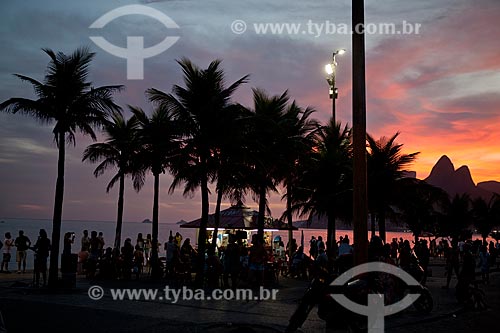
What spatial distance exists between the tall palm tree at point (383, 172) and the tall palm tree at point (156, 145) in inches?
443

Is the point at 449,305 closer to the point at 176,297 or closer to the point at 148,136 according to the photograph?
the point at 176,297

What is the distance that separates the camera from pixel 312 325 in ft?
38.7

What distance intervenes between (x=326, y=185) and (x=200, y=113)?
33.6 feet

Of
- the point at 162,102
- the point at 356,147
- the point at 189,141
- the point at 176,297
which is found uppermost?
the point at 162,102

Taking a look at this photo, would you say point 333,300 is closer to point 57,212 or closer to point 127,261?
point 57,212

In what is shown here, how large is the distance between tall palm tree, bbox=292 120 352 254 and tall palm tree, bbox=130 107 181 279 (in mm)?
7820

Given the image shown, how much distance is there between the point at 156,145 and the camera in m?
22.2

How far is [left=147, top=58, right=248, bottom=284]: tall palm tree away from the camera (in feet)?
70.0

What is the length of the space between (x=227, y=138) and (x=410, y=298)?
1011 cm

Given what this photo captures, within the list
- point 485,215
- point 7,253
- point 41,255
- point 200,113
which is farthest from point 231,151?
point 485,215

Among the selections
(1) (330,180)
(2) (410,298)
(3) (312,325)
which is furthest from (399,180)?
(3) (312,325)

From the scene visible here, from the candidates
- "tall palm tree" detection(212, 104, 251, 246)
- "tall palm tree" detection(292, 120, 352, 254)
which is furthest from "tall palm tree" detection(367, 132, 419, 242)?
"tall palm tree" detection(212, 104, 251, 246)

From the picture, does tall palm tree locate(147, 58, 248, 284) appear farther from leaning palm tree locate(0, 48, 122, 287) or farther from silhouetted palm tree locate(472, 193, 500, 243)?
silhouetted palm tree locate(472, 193, 500, 243)

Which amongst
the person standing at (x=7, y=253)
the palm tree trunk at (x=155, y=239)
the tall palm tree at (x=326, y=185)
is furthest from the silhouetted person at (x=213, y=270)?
the person standing at (x=7, y=253)
